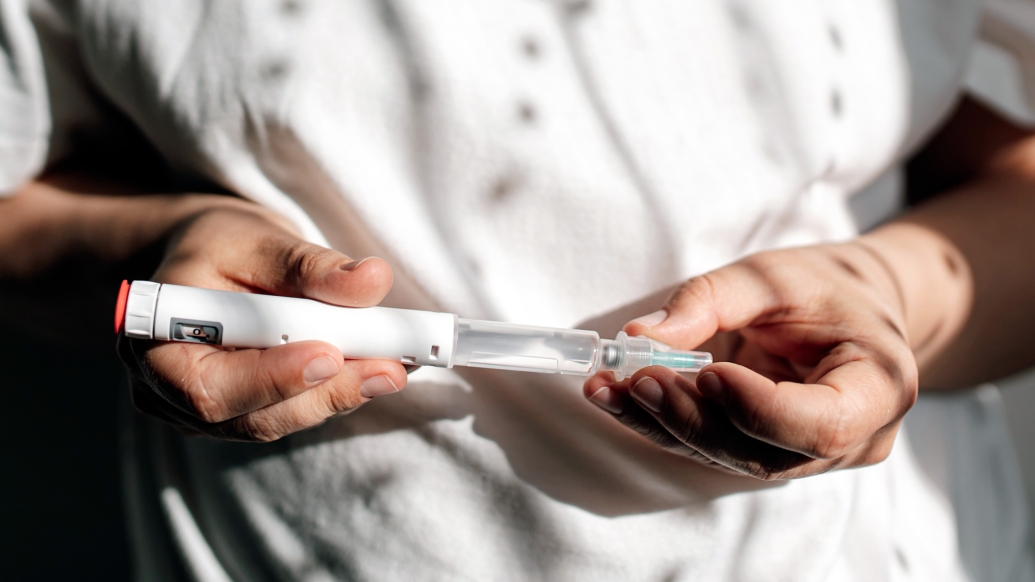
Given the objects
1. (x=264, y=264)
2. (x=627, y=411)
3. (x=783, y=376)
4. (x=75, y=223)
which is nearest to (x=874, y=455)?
(x=783, y=376)

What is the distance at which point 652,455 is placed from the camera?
45cm

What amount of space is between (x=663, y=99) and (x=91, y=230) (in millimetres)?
455

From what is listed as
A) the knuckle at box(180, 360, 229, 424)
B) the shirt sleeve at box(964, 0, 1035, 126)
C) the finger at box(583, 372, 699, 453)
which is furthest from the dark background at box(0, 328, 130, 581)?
the shirt sleeve at box(964, 0, 1035, 126)

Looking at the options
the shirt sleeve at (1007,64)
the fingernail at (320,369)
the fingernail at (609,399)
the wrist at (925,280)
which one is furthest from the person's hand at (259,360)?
the shirt sleeve at (1007,64)

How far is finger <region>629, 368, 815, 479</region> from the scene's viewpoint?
375 mm

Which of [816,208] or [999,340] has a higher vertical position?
[816,208]

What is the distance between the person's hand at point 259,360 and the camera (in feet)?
1.13

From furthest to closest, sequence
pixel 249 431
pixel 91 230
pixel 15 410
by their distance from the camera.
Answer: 1. pixel 15 410
2. pixel 91 230
3. pixel 249 431

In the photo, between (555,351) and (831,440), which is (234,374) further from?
(831,440)

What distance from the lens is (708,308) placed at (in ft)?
1.34

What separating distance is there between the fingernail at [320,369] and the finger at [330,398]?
0.02 meters

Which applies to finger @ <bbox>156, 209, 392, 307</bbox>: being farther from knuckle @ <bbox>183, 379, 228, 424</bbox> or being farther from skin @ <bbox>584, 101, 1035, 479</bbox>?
skin @ <bbox>584, 101, 1035, 479</bbox>

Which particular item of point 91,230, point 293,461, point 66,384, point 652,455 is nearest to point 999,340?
point 652,455

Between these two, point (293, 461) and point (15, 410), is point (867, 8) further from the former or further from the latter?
point (15, 410)
